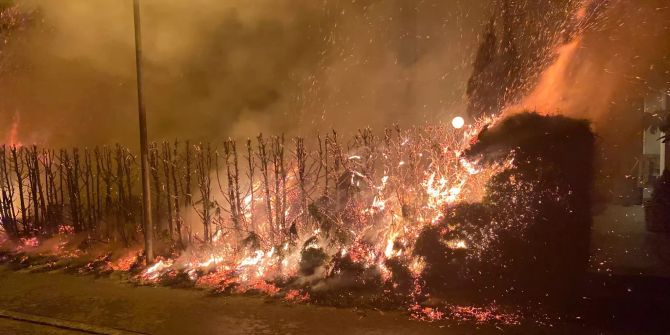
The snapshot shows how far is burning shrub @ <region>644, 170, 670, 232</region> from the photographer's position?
787 centimetres

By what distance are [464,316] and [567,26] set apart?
4675 millimetres

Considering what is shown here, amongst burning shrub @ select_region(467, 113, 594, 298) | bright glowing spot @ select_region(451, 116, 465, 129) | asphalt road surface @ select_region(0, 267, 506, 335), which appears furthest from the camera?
bright glowing spot @ select_region(451, 116, 465, 129)

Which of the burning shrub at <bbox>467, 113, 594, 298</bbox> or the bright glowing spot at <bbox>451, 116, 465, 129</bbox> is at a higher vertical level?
the bright glowing spot at <bbox>451, 116, 465, 129</bbox>

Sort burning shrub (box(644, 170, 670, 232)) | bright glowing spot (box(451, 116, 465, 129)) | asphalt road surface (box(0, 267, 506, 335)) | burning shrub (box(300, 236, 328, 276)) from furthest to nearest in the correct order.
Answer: bright glowing spot (box(451, 116, 465, 129)) < burning shrub (box(644, 170, 670, 232)) < burning shrub (box(300, 236, 328, 276)) < asphalt road surface (box(0, 267, 506, 335))

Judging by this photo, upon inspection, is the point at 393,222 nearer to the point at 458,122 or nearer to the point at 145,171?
the point at 458,122

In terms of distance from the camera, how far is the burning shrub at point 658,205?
7.87 m

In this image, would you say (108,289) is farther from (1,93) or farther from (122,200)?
(1,93)

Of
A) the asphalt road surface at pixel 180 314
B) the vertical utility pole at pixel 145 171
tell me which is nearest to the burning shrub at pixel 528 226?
the asphalt road surface at pixel 180 314

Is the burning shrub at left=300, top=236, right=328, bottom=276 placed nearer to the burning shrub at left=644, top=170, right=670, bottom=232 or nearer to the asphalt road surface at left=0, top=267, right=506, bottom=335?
the asphalt road surface at left=0, top=267, right=506, bottom=335

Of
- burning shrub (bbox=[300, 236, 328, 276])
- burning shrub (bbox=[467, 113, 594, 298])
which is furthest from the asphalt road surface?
burning shrub (bbox=[467, 113, 594, 298])

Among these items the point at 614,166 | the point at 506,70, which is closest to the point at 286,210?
the point at 506,70

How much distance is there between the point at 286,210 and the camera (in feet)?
29.0

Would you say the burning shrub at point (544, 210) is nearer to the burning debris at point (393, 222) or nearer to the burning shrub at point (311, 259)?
the burning debris at point (393, 222)

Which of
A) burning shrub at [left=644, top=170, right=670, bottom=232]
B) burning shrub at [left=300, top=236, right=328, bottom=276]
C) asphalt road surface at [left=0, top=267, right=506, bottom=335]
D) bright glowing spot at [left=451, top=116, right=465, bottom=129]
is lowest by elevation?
asphalt road surface at [left=0, top=267, right=506, bottom=335]
